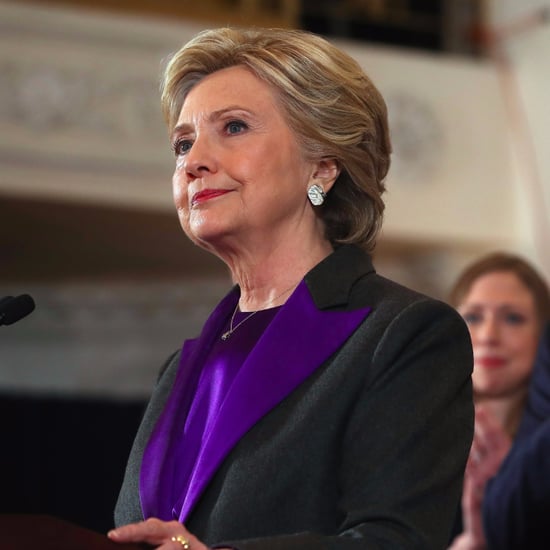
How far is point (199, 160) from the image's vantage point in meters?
2.38

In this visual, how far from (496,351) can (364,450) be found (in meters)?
2.29

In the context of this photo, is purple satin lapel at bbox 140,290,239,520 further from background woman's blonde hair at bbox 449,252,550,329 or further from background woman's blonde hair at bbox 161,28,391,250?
background woman's blonde hair at bbox 449,252,550,329

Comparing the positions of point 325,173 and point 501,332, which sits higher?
point 325,173

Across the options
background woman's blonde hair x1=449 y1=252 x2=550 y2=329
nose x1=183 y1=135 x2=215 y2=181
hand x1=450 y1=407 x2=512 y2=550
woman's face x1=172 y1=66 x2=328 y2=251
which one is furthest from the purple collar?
background woman's blonde hair x1=449 y1=252 x2=550 y2=329

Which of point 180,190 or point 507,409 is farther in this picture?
point 507,409

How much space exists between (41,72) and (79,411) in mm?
1883

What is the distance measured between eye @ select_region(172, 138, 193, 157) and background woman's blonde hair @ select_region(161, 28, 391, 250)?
0.36 feet

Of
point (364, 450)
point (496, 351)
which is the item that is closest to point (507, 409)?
point (496, 351)

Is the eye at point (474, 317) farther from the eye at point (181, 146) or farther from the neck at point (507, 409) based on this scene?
the eye at point (181, 146)

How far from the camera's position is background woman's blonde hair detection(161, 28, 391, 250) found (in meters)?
2.39

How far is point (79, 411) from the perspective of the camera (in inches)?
308

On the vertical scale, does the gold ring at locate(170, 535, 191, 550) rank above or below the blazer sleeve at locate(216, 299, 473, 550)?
below

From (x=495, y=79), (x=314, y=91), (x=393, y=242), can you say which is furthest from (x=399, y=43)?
(x=314, y=91)

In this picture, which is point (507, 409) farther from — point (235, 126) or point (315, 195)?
point (235, 126)
